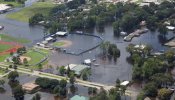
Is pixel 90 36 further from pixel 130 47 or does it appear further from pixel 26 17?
pixel 26 17

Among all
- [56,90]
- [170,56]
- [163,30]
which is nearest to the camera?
[56,90]

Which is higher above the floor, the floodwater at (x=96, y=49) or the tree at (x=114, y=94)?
the floodwater at (x=96, y=49)

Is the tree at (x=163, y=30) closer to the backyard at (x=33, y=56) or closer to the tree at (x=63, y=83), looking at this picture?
the backyard at (x=33, y=56)

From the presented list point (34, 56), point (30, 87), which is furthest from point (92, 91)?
point (34, 56)

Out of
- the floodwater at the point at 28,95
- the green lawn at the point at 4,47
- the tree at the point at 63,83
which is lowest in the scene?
the floodwater at the point at 28,95

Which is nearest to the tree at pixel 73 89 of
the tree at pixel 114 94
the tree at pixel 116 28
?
the tree at pixel 114 94

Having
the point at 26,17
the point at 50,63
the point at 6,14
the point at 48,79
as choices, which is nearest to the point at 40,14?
the point at 26,17

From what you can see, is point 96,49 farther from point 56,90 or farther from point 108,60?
point 56,90
